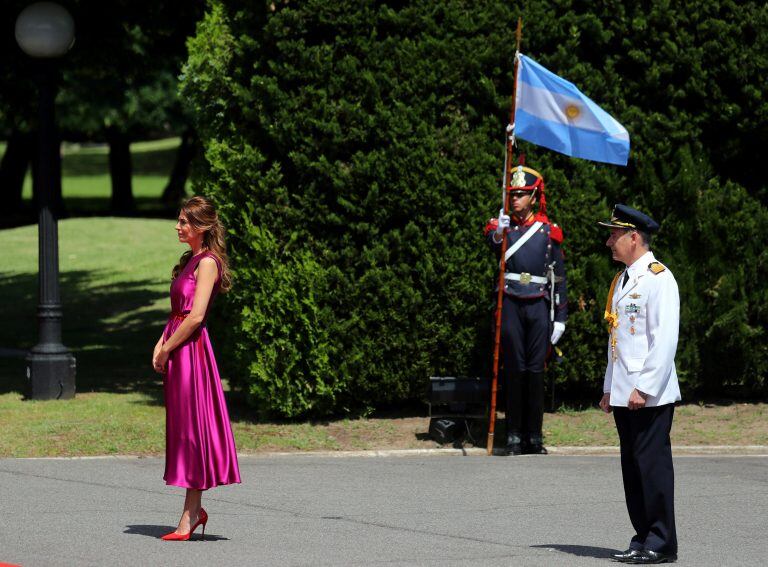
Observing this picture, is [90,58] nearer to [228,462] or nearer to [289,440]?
[289,440]

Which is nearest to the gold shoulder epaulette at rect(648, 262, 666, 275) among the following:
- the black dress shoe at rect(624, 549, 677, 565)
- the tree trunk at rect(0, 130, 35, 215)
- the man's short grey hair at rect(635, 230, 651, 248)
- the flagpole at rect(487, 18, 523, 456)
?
the man's short grey hair at rect(635, 230, 651, 248)

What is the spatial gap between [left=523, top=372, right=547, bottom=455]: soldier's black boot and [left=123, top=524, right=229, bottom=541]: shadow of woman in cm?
374

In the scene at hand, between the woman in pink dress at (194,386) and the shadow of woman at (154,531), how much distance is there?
0.51ft

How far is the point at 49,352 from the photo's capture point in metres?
12.2

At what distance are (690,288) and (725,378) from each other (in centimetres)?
94

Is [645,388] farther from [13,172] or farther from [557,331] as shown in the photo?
[13,172]

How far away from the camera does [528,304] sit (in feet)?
34.5

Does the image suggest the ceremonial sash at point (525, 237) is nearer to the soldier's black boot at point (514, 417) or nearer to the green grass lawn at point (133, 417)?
the soldier's black boot at point (514, 417)

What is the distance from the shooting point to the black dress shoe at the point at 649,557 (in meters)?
6.57

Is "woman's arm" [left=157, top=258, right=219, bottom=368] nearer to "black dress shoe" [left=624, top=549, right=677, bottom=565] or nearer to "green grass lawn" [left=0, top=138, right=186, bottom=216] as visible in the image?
"black dress shoe" [left=624, top=549, right=677, bottom=565]

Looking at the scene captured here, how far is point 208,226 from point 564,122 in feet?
13.5

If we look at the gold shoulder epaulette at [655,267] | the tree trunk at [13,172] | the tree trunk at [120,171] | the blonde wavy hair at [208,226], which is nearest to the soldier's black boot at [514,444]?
the blonde wavy hair at [208,226]

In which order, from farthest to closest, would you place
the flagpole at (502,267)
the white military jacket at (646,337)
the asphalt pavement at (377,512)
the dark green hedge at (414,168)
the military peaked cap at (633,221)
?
the dark green hedge at (414,168) → the flagpole at (502,267) → the asphalt pavement at (377,512) → the military peaked cap at (633,221) → the white military jacket at (646,337)

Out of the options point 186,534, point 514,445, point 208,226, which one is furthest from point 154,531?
point 514,445
